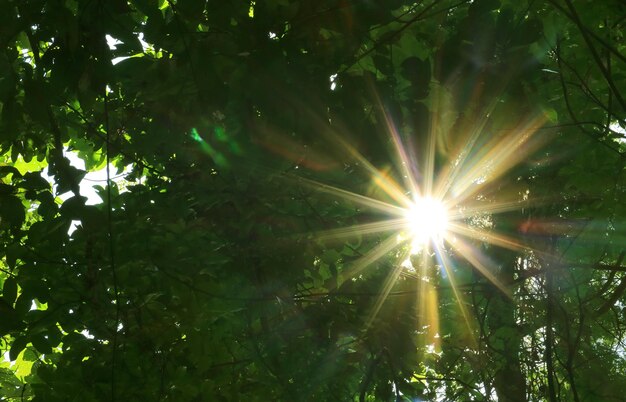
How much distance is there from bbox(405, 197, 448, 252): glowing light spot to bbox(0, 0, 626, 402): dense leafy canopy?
11cm

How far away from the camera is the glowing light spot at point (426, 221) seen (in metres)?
3.19

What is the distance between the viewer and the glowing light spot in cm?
319

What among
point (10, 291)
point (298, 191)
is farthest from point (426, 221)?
point (10, 291)

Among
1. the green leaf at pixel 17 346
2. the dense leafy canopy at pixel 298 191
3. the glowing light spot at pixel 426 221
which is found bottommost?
the green leaf at pixel 17 346

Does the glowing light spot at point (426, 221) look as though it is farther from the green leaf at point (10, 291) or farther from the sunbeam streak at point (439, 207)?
the green leaf at point (10, 291)

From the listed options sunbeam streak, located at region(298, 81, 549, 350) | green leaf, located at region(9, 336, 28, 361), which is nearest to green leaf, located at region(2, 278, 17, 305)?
green leaf, located at region(9, 336, 28, 361)

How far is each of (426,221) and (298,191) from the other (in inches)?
42.9

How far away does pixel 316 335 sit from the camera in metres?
3.19

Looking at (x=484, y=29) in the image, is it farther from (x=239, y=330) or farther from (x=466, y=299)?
(x=466, y=299)

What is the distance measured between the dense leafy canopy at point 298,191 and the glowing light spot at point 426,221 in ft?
0.37

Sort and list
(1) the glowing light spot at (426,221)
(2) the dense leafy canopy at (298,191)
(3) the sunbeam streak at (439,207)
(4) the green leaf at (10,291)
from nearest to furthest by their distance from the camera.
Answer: (2) the dense leafy canopy at (298,191)
(3) the sunbeam streak at (439,207)
(4) the green leaf at (10,291)
(1) the glowing light spot at (426,221)

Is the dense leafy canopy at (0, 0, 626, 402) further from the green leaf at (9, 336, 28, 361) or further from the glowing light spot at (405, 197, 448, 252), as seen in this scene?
the glowing light spot at (405, 197, 448, 252)

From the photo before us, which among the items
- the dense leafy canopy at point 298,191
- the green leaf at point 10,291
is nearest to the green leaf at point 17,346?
the dense leafy canopy at point 298,191

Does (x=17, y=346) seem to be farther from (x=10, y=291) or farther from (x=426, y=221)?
(x=426, y=221)
